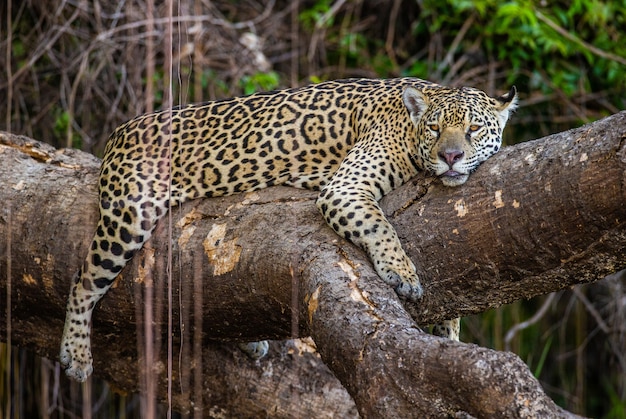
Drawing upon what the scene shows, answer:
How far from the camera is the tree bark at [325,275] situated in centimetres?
329

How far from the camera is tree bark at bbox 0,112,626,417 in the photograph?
10.8ft

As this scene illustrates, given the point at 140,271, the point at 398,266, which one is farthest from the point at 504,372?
the point at 140,271

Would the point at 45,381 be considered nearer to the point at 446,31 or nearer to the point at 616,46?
the point at 446,31

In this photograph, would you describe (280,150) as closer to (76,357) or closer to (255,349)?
(255,349)

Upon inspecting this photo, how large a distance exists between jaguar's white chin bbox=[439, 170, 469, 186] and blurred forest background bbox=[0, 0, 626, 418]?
12.5 ft

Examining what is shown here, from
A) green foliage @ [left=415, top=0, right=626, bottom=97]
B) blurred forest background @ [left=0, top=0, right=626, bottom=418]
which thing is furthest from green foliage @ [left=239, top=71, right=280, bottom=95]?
green foliage @ [left=415, top=0, right=626, bottom=97]

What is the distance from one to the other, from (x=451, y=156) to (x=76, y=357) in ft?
8.33

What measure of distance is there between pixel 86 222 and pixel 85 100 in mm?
3100

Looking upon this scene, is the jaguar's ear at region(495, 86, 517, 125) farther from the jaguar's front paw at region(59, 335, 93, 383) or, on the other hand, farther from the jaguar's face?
the jaguar's front paw at region(59, 335, 93, 383)

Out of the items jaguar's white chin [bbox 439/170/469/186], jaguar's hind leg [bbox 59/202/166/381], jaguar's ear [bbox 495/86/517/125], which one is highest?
jaguar's ear [bbox 495/86/517/125]

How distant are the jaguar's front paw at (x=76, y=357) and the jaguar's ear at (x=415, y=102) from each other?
231 centimetres

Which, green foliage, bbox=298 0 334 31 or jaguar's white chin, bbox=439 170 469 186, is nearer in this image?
jaguar's white chin, bbox=439 170 469 186

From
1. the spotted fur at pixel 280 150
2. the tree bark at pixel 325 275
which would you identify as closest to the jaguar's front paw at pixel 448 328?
the tree bark at pixel 325 275

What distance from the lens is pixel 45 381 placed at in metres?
7.76
